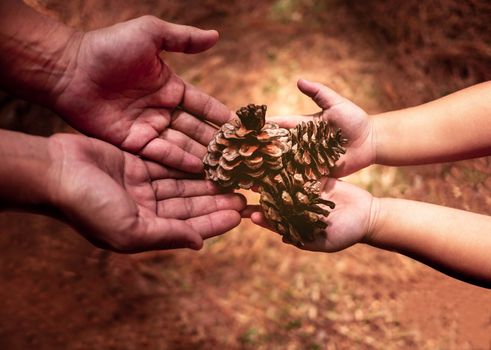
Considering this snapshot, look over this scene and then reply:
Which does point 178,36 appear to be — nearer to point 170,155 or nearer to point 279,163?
point 170,155

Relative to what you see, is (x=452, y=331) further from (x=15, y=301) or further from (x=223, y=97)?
(x=15, y=301)

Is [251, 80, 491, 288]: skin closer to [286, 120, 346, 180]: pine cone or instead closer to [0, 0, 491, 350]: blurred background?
[286, 120, 346, 180]: pine cone

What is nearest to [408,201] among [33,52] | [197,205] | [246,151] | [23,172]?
[246,151]

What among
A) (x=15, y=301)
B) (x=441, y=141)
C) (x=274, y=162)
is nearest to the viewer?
(x=274, y=162)

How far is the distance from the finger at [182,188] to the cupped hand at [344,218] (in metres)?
0.15

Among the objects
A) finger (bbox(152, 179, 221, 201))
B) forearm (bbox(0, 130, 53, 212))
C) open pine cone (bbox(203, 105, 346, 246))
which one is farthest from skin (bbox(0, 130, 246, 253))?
open pine cone (bbox(203, 105, 346, 246))

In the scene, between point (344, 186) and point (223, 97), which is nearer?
point (344, 186)

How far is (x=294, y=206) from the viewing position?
1.16 m

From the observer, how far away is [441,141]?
4.55ft

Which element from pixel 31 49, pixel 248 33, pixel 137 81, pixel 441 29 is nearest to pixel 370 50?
pixel 441 29

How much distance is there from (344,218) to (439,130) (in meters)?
0.44

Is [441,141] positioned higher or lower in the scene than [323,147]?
higher

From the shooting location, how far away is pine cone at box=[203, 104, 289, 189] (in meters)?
1.21

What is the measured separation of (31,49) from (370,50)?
4.61 ft
